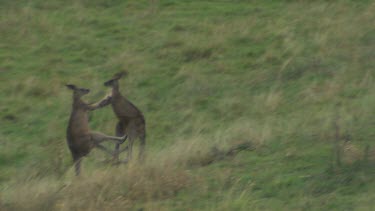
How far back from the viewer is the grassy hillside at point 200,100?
7.38 m

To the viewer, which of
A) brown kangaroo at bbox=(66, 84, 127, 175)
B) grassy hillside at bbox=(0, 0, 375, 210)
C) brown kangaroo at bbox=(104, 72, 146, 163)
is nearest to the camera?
grassy hillside at bbox=(0, 0, 375, 210)

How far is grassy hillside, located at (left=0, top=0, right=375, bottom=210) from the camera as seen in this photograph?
7.38 m

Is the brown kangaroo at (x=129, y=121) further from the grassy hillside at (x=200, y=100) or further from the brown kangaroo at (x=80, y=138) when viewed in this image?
the grassy hillside at (x=200, y=100)

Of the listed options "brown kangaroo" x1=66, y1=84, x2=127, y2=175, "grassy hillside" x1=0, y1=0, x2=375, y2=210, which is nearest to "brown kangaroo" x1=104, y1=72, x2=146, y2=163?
"brown kangaroo" x1=66, y1=84, x2=127, y2=175

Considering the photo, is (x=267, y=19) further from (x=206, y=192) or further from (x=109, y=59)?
(x=206, y=192)

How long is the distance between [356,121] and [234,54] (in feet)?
13.4

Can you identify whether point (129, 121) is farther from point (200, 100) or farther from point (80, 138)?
point (200, 100)

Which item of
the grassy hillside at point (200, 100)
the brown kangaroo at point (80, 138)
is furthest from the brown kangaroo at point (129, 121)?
the grassy hillside at point (200, 100)

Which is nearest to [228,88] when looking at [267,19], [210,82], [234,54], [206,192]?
[210,82]

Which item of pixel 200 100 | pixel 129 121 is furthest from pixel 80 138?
pixel 200 100

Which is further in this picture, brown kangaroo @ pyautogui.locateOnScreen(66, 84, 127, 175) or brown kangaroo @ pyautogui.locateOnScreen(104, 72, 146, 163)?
brown kangaroo @ pyautogui.locateOnScreen(104, 72, 146, 163)

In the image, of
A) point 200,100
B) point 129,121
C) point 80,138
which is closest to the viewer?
point 80,138

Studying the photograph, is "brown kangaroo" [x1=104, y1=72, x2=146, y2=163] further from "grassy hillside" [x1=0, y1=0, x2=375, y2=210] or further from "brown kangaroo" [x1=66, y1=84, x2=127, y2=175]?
"grassy hillside" [x1=0, y1=0, x2=375, y2=210]

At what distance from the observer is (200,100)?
38.0ft
